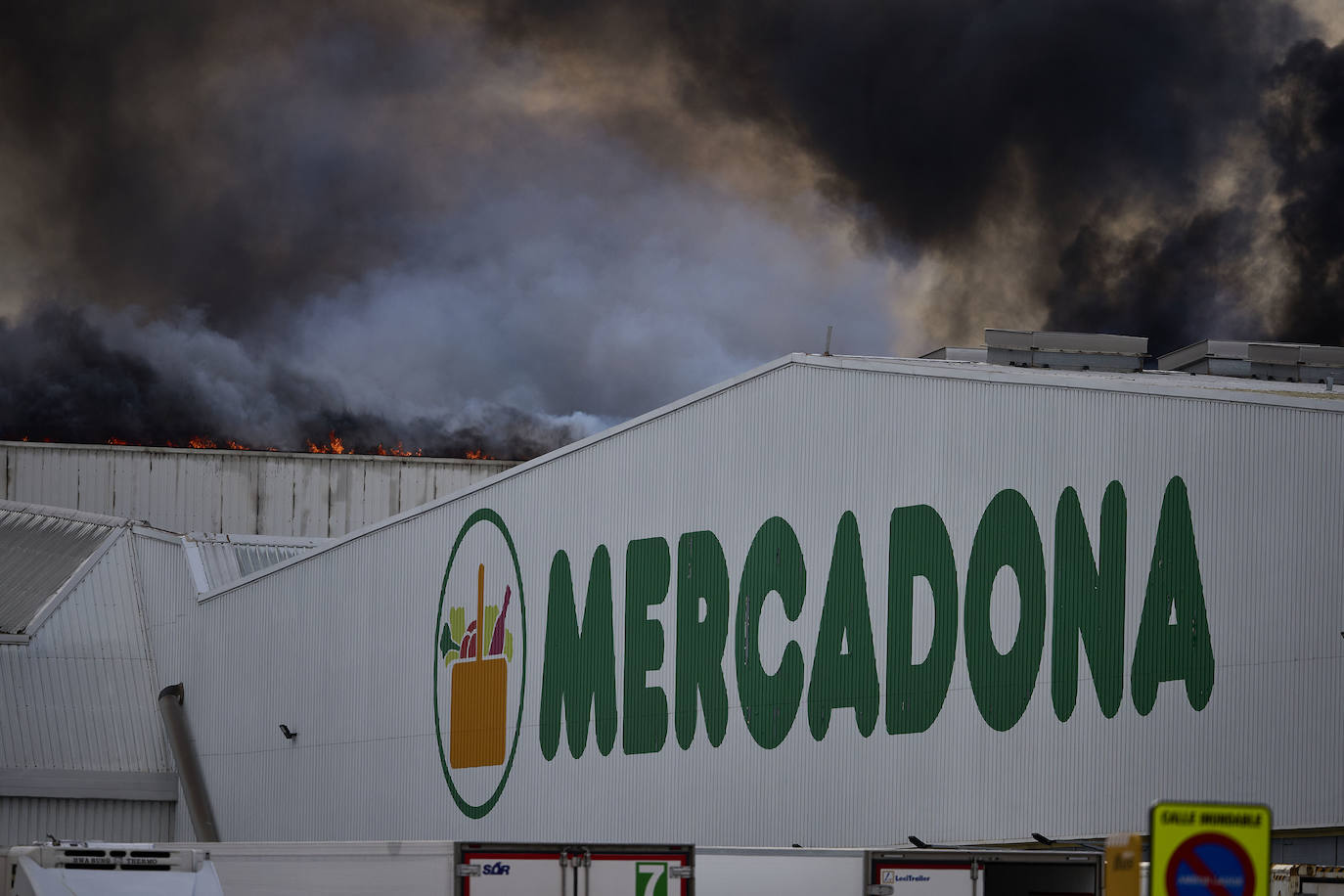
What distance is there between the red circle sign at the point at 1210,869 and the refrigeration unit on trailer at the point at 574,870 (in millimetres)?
12829

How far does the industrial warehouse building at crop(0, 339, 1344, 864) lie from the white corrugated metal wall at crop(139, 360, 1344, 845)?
50 mm

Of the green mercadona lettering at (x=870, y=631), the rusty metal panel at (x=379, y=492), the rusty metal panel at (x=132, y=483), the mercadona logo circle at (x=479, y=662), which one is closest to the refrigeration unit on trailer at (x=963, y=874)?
the green mercadona lettering at (x=870, y=631)

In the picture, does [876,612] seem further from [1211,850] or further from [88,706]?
[88,706]

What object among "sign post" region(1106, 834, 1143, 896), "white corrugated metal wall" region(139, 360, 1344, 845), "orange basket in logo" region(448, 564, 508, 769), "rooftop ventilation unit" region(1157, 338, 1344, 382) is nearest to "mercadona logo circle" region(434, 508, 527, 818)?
"orange basket in logo" region(448, 564, 508, 769)

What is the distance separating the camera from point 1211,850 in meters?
7.45

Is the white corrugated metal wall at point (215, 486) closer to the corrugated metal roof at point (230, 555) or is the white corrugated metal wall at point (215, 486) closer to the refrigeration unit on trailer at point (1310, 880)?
the corrugated metal roof at point (230, 555)

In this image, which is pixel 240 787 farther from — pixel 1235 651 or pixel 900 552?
pixel 1235 651

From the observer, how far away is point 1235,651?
72.2ft

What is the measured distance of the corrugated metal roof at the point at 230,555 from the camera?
48188mm

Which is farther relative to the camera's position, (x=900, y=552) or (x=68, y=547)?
(x=68, y=547)

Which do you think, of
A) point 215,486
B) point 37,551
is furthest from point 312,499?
point 37,551

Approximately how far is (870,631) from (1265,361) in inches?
540

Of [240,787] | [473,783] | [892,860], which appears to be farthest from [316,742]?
[892,860]

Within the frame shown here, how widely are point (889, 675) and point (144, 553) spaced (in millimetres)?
29796
